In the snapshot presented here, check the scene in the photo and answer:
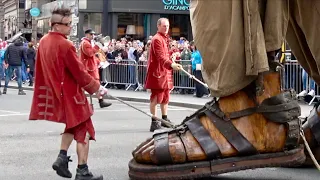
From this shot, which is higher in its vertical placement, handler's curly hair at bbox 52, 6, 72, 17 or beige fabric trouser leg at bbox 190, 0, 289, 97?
handler's curly hair at bbox 52, 6, 72, 17

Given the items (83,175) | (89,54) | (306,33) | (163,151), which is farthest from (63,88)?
(89,54)

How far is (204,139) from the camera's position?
480 cm

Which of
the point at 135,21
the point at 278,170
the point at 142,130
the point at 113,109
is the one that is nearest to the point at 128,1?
the point at 135,21

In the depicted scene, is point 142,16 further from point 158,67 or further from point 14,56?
point 158,67

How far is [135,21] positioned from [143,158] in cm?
2868

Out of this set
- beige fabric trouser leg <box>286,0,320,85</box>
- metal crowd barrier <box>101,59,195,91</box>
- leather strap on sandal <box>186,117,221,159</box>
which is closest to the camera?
leather strap on sandal <box>186,117,221,159</box>

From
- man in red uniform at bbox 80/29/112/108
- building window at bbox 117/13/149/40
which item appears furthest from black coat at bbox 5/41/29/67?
building window at bbox 117/13/149/40

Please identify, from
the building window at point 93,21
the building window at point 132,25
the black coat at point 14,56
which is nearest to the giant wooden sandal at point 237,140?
the black coat at point 14,56

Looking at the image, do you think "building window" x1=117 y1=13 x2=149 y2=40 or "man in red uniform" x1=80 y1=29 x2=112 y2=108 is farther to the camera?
"building window" x1=117 y1=13 x2=149 y2=40

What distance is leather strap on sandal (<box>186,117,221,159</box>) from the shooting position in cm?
474

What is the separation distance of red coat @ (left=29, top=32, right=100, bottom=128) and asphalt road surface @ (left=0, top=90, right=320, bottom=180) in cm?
80

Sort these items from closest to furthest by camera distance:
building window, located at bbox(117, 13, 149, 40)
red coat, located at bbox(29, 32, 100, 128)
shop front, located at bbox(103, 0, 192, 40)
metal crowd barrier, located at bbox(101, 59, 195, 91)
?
red coat, located at bbox(29, 32, 100, 128) → metal crowd barrier, located at bbox(101, 59, 195, 91) → shop front, located at bbox(103, 0, 192, 40) → building window, located at bbox(117, 13, 149, 40)

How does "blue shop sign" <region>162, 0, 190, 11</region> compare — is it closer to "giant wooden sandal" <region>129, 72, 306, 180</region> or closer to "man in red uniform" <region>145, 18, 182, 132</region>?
"man in red uniform" <region>145, 18, 182, 132</region>

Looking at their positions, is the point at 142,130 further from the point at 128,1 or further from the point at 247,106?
the point at 128,1
